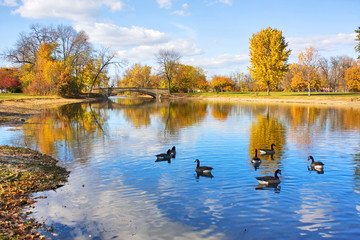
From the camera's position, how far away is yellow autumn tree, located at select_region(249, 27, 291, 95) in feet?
285

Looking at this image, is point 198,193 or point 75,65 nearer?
point 198,193

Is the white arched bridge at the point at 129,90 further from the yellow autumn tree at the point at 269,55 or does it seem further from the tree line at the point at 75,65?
Result: the yellow autumn tree at the point at 269,55

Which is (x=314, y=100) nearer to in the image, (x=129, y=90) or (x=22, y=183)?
(x=129, y=90)

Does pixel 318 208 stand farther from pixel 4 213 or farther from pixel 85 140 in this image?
pixel 85 140

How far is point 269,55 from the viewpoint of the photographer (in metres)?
90.6

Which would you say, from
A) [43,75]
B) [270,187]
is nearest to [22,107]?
[43,75]

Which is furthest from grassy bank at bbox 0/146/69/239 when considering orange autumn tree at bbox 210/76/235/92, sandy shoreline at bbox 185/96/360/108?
orange autumn tree at bbox 210/76/235/92

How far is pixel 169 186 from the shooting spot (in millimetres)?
12914

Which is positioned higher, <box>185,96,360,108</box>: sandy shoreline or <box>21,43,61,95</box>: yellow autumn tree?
<box>21,43,61,95</box>: yellow autumn tree

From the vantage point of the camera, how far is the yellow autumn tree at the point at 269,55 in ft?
285

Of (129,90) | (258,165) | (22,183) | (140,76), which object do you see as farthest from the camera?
(140,76)

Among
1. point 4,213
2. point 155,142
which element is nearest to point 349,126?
point 155,142

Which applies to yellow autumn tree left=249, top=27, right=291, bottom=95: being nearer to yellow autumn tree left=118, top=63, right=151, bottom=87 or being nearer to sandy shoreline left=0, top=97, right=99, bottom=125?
sandy shoreline left=0, top=97, right=99, bottom=125

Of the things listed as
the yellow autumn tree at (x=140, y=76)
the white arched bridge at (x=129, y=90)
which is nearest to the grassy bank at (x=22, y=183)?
the white arched bridge at (x=129, y=90)
